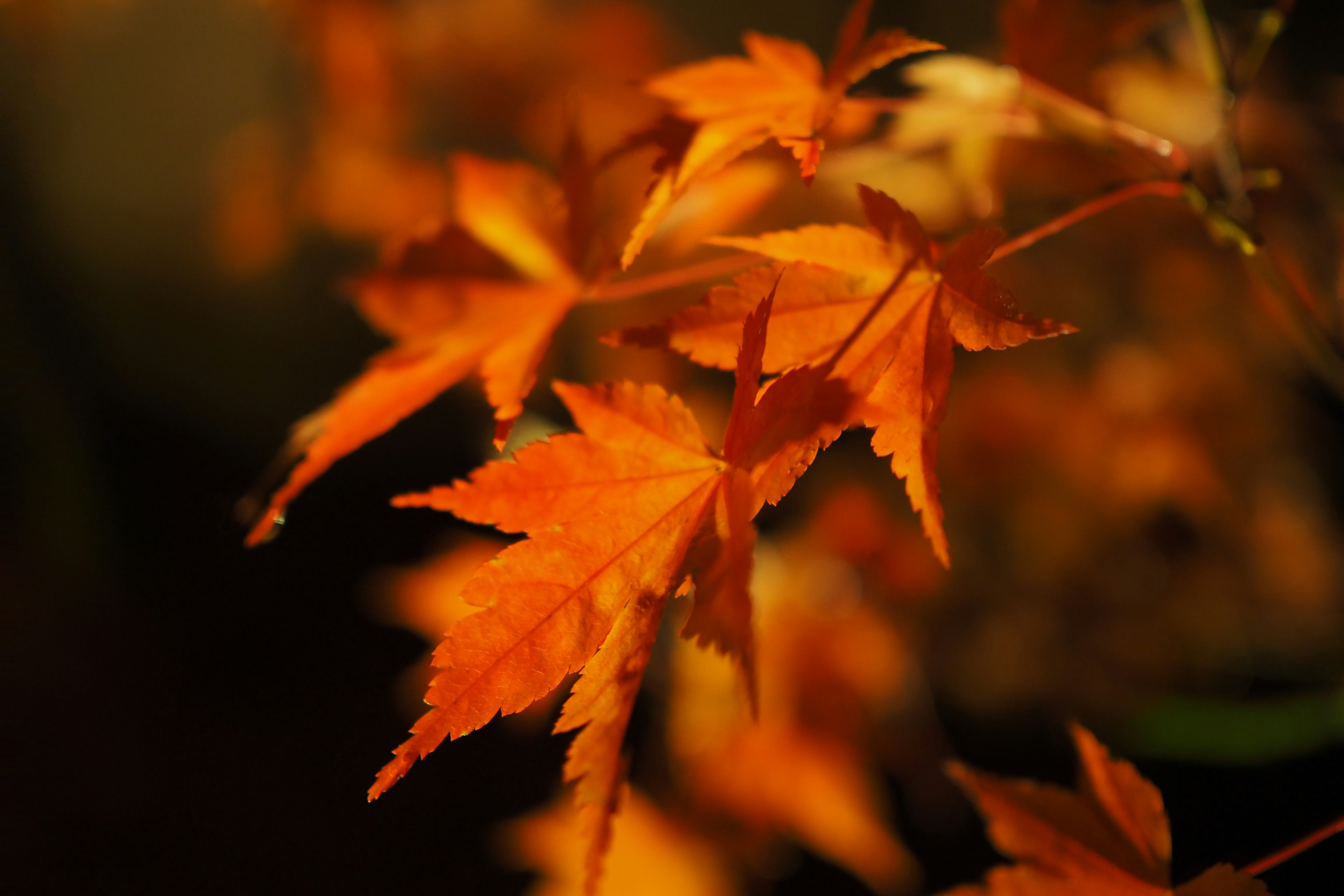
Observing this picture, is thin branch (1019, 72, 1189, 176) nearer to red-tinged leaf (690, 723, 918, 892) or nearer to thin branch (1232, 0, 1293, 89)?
thin branch (1232, 0, 1293, 89)

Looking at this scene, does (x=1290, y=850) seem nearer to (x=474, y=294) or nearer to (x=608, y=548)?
(x=608, y=548)

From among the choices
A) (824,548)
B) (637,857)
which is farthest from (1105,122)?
(637,857)

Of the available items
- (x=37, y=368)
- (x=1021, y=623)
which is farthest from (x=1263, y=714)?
(x=37, y=368)

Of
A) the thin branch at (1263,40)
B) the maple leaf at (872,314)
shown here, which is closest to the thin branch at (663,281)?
the maple leaf at (872,314)

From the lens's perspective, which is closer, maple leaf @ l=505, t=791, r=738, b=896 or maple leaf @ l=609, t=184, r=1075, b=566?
maple leaf @ l=609, t=184, r=1075, b=566

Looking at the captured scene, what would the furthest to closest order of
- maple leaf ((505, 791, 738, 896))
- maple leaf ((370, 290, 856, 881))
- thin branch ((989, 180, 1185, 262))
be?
maple leaf ((505, 791, 738, 896)) → thin branch ((989, 180, 1185, 262)) → maple leaf ((370, 290, 856, 881))

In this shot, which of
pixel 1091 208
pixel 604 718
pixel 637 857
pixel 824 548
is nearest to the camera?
pixel 604 718

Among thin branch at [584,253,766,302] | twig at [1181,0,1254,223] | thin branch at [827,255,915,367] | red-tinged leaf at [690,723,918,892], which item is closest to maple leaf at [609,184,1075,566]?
thin branch at [827,255,915,367]
